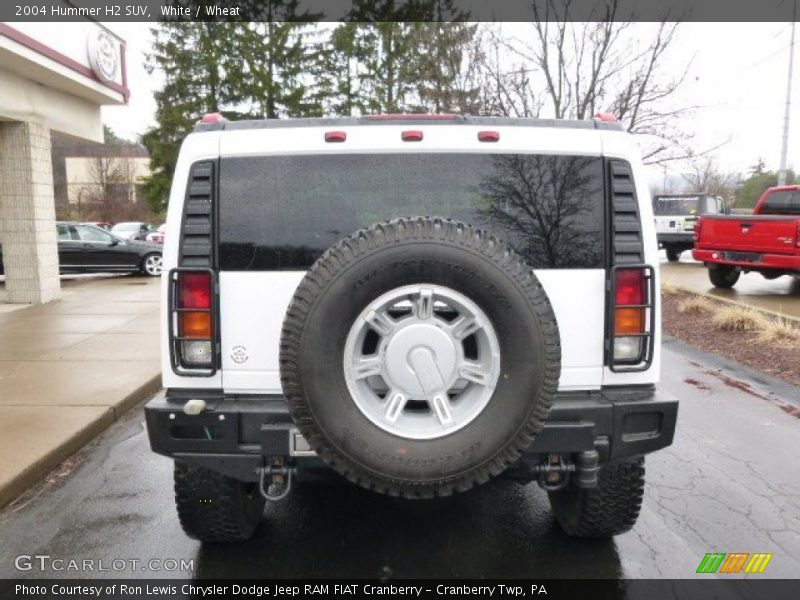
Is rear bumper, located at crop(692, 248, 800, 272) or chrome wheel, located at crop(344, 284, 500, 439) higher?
chrome wheel, located at crop(344, 284, 500, 439)

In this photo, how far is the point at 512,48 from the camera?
12859 millimetres

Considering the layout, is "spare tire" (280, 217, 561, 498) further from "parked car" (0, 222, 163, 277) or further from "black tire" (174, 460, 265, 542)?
"parked car" (0, 222, 163, 277)

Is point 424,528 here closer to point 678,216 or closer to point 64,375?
point 64,375

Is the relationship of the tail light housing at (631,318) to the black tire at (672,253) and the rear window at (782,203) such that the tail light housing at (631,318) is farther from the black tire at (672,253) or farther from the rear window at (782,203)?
the black tire at (672,253)

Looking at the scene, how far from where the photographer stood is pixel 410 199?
105 inches

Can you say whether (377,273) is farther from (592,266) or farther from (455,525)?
(455,525)

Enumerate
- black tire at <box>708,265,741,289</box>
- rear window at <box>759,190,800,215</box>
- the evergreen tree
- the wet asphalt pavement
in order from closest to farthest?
1. the wet asphalt pavement
2. black tire at <box>708,265,741,289</box>
3. rear window at <box>759,190,800,215</box>
4. the evergreen tree

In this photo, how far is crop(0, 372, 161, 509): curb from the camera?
3.70m

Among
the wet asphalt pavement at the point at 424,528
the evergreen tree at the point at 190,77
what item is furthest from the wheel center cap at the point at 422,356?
the evergreen tree at the point at 190,77

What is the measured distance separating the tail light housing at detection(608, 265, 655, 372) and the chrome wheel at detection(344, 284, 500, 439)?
2.16ft

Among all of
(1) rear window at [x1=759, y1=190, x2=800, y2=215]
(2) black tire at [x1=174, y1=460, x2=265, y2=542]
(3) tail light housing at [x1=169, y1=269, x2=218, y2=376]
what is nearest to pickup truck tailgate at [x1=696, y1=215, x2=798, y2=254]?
(1) rear window at [x1=759, y1=190, x2=800, y2=215]

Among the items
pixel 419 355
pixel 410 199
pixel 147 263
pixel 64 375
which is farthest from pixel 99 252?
pixel 419 355

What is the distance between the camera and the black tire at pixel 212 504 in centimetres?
284

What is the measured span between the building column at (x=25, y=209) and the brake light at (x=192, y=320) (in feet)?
32.8
